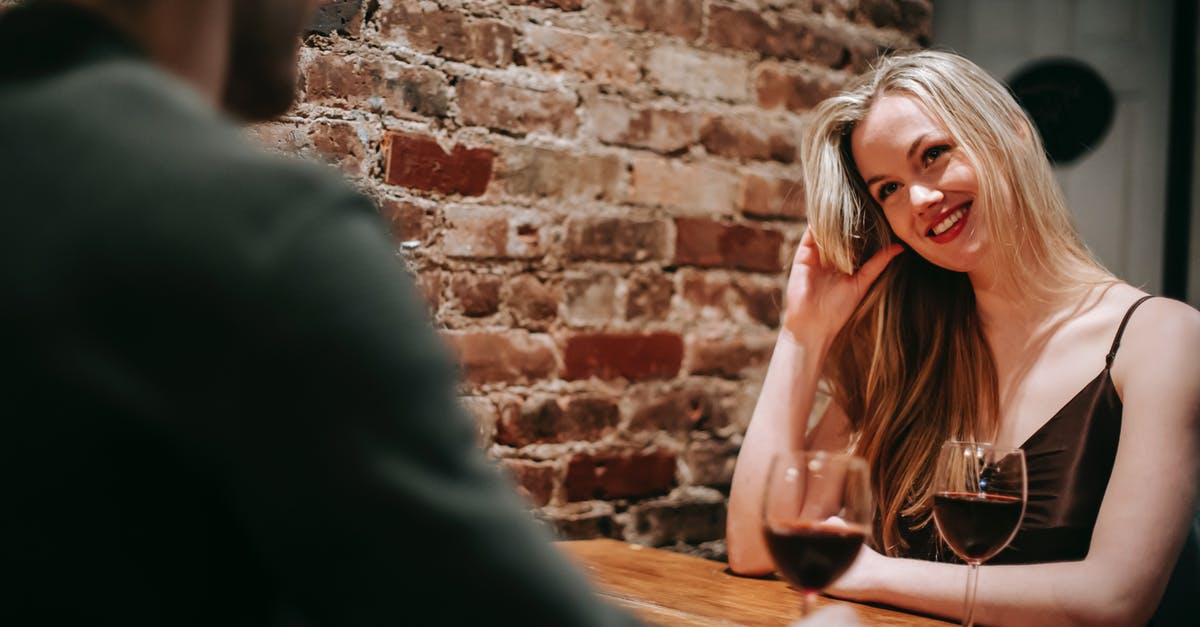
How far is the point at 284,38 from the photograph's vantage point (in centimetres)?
64

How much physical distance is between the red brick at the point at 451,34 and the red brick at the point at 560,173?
0.17m

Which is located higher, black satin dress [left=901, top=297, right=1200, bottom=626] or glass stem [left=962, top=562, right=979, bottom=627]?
black satin dress [left=901, top=297, right=1200, bottom=626]

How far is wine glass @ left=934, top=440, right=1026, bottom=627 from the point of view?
43.4 inches

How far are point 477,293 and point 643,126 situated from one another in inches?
19.3

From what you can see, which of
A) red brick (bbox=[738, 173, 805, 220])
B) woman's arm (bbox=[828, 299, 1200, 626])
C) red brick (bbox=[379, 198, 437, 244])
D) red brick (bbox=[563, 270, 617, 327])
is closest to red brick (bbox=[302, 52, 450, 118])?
red brick (bbox=[379, 198, 437, 244])

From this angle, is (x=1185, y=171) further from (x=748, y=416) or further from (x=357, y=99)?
(x=357, y=99)

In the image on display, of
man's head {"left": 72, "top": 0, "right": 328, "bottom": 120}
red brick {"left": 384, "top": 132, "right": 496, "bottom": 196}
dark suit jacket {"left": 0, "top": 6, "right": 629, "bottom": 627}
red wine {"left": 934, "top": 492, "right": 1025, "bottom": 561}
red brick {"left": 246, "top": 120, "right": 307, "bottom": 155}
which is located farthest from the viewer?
red brick {"left": 384, "top": 132, "right": 496, "bottom": 196}

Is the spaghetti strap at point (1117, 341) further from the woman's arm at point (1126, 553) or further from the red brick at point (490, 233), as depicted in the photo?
the red brick at point (490, 233)

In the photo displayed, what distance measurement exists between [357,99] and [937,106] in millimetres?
931

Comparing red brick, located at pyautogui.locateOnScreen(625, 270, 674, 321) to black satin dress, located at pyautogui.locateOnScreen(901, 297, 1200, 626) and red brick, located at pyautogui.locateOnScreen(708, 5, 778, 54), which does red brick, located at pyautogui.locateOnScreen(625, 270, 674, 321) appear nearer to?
red brick, located at pyautogui.locateOnScreen(708, 5, 778, 54)

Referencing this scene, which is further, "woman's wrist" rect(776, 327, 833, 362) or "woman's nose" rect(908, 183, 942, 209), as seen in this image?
"woman's wrist" rect(776, 327, 833, 362)

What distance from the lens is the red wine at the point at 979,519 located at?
1.10 meters

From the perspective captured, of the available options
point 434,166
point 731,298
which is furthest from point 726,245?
point 434,166

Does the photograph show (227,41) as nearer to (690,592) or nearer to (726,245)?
(690,592)
